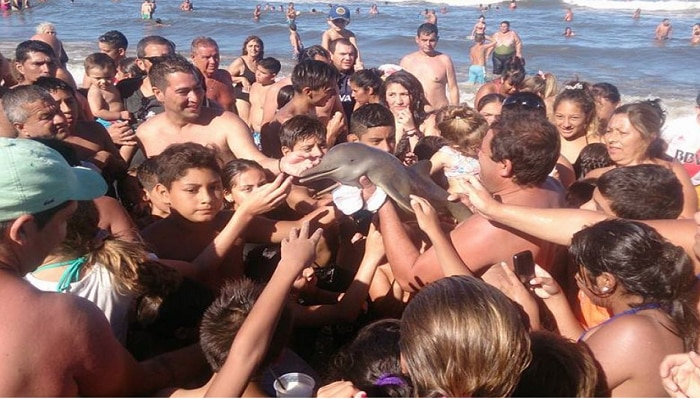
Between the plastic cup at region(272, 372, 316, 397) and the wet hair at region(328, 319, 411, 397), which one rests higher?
the wet hair at region(328, 319, 411, 397)

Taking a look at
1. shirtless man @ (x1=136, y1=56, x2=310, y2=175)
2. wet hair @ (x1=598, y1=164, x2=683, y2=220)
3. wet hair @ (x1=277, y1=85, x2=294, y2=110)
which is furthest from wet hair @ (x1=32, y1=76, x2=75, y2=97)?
wet hair @ (x1=598, y1=164, x2=683, y2=220)

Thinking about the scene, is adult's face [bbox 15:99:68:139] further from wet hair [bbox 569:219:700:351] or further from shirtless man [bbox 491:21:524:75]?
shirtless man [bbox 491:21:524:75]

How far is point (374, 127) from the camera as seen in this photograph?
431 cm

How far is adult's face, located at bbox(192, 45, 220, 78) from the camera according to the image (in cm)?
634

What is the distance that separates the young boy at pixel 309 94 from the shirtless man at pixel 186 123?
0.45 meters

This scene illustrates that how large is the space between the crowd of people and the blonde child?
0.6 inches

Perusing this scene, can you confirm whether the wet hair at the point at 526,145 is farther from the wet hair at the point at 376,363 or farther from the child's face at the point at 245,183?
the child's face at the point at 245,183

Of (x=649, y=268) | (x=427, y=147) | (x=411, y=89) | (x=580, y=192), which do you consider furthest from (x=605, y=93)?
(x=649, y=268)

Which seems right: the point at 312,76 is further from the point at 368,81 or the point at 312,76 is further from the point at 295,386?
the point at 295,386

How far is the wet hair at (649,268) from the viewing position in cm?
209

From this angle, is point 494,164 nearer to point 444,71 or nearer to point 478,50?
point 444,71

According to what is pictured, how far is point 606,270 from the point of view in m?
2.14

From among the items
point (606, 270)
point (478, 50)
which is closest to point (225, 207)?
point (606, 270)

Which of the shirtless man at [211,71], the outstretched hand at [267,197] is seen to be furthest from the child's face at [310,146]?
the shirtless man at [211,71]
